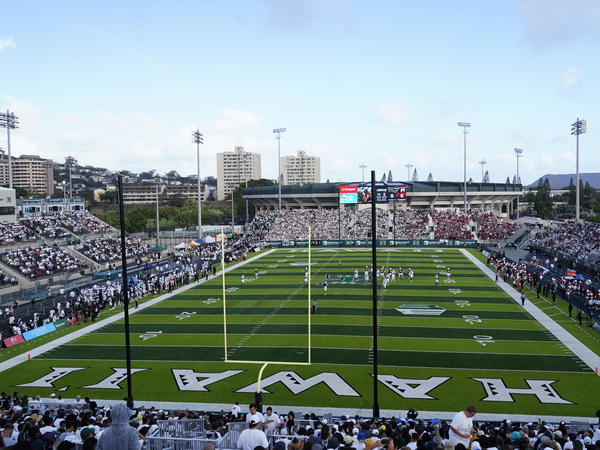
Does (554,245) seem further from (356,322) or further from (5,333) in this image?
(5,333)

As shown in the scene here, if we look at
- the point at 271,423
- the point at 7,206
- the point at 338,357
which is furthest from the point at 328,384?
the point at 7,206

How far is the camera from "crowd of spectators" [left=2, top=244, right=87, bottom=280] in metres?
35.3

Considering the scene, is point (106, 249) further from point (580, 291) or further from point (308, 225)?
point (580, 291)

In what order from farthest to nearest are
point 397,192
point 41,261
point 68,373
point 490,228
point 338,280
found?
1. point 490,228
2. point 397,192
3. point 41,261
4. point 338,280
5. point 68,373

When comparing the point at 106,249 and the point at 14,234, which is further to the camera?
the point at 106,249

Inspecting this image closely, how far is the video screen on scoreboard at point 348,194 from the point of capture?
6106 centimetres

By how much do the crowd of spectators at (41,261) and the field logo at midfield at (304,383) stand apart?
26.0 metres

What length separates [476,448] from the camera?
260 inches

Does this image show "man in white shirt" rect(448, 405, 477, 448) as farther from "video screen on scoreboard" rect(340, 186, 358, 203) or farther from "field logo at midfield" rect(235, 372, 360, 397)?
"video screen on scoreboard" rect(340, 186, 358, 203)

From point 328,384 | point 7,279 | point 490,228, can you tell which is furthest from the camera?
point 490,228

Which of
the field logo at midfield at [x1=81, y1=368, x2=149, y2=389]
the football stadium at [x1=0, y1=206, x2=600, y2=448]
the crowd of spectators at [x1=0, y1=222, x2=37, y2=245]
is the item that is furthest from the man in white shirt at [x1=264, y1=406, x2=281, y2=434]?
the crowd of spectators at [x1=0, y1=222, x2=37, y2=245]

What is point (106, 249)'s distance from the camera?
1810 inches

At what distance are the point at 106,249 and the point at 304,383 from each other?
35620 mm

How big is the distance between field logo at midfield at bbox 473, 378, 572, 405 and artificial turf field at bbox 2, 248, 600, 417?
0.11 feet
